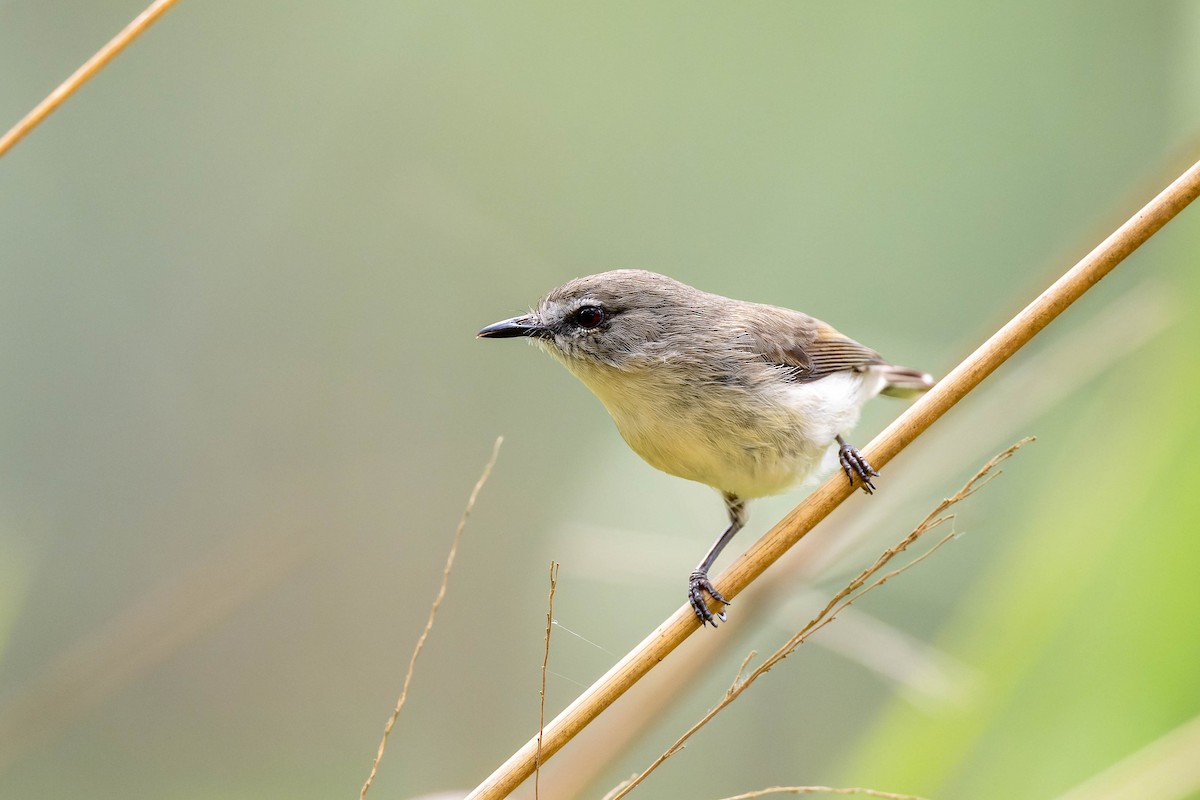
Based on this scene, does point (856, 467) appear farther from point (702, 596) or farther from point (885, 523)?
point (702, 596)

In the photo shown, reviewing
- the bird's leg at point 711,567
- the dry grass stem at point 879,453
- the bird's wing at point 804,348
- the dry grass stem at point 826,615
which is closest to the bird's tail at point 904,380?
the bird's wing at point 804,348

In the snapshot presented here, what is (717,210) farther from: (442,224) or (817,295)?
(442,224)

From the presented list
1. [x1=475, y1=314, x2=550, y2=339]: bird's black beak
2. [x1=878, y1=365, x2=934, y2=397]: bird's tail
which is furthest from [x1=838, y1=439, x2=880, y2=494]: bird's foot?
[x1=475, y1=314, x2=550, y2=339]: bird's black beak

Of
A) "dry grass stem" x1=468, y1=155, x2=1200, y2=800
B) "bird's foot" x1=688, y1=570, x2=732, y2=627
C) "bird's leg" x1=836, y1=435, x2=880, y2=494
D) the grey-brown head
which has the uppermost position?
the grey-brown head

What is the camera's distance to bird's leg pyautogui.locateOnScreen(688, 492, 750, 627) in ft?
7.10

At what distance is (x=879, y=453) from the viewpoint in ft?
6.39

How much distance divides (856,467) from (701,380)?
0.48 m

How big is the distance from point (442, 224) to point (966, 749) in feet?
11.4

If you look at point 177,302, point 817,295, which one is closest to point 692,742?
point 817,295

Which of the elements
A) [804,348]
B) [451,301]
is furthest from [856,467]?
[451,301]

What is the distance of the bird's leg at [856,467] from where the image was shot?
214cm

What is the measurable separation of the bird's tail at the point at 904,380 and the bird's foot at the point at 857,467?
717 millimetres

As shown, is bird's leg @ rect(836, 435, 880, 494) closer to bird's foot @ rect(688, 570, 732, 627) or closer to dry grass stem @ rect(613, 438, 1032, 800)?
bird's foot @ rect(688, 570, 732, 627)

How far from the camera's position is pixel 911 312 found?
4.06 m
